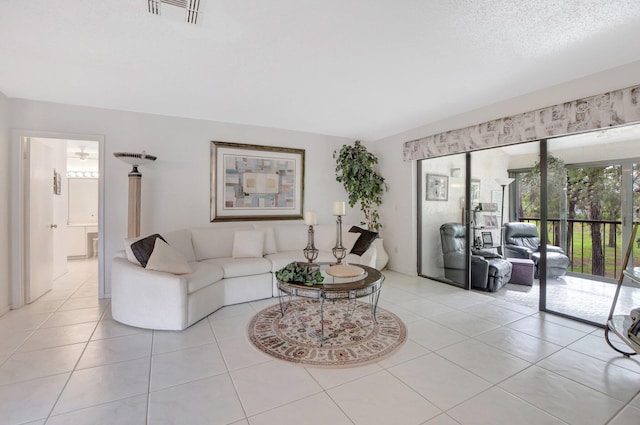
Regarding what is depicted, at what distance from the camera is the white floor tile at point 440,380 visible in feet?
5.81

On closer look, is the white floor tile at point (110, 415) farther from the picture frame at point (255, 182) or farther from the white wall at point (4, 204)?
the picture frame at point (255, 182)

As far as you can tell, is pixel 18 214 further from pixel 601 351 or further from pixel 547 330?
pixel 601 351

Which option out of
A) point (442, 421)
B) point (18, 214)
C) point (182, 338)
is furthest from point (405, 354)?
point (18, 214)

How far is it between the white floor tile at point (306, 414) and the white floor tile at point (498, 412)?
662 millimetres

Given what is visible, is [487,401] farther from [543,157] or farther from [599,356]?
[543,157]

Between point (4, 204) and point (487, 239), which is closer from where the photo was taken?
point (4, 204)

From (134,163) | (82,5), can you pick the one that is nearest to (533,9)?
(82,5)

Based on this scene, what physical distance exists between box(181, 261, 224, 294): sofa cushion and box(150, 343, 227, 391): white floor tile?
26.1 inches

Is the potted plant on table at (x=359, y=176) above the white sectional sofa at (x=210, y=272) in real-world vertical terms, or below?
above

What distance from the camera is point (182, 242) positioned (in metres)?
3.62

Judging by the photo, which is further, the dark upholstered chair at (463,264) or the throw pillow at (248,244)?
the dark upholstered chair at (463,264)

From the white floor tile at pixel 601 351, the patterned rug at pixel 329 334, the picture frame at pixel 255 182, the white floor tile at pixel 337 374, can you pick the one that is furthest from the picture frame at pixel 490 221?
the white floor tile at pixel 337 374

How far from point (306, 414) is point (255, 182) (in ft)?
11.4

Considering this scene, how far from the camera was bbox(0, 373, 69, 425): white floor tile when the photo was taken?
1.58 meters
